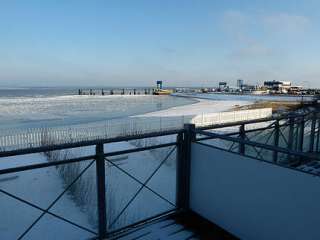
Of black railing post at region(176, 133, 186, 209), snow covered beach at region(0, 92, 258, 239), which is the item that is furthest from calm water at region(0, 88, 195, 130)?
black railing post at region(176, 133, 186, 209)

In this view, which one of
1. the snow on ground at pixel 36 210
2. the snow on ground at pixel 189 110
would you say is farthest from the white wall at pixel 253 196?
the snow on ground at pixel 189 110

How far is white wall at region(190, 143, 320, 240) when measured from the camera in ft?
7.80

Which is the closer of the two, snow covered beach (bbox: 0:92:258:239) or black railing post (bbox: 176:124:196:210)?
black railing post (bbox: 176:124:196:210)

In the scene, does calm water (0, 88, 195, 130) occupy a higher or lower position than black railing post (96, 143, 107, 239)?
lower

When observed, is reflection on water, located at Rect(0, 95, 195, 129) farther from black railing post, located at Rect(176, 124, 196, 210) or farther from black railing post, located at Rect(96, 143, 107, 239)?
black railing post, located at Rect(96, 143, 107, 239)

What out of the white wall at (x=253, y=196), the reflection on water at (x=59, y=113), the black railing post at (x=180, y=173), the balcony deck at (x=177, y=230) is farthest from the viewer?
the reflection on water at (x=59, y=113)

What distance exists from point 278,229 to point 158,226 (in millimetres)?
1472

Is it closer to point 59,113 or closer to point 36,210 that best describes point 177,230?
point 36,210

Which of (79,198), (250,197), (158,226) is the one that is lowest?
(79,198)

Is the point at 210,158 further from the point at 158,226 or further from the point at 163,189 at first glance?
the point at 163,189

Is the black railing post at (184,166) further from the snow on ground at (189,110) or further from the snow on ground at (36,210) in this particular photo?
the snow on ground at (189,110)

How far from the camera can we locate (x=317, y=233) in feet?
7.59

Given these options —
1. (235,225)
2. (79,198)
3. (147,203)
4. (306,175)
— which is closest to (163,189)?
(147,203)

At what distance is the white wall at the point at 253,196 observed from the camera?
2.38 meters
